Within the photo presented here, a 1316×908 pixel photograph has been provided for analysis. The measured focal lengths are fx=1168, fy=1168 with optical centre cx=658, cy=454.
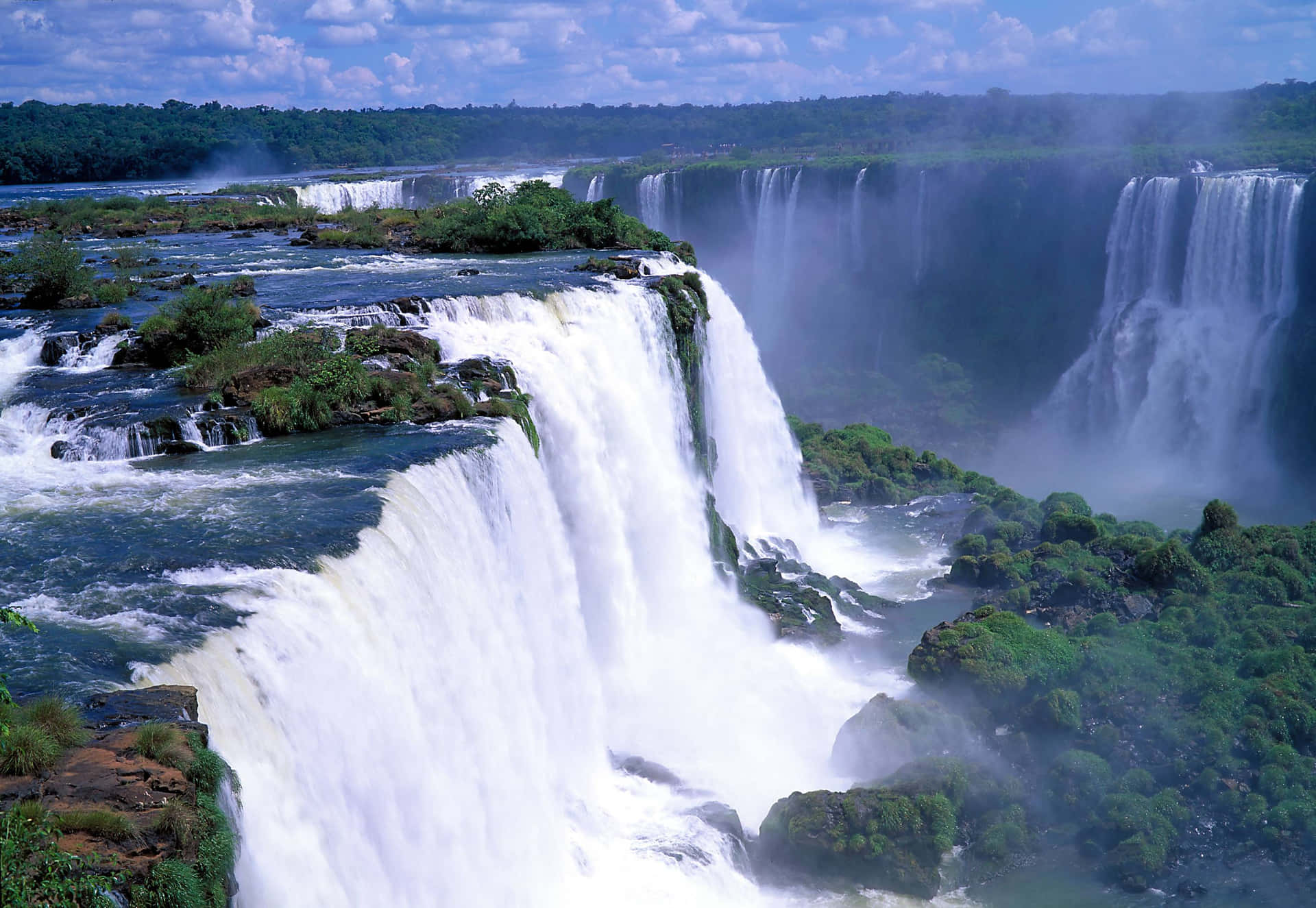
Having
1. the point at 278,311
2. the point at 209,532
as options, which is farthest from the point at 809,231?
the point at 209,532

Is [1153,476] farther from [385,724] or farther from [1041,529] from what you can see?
[385,724]

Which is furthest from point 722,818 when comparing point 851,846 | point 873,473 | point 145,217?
point 145,217

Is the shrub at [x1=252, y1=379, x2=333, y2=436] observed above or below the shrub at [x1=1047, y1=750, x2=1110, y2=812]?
above

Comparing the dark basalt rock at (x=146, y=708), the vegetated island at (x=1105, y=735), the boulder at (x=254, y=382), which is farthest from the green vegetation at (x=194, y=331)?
the vegetated island at (x=1105, y=735)

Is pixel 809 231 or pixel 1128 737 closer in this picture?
pixel 1128 737

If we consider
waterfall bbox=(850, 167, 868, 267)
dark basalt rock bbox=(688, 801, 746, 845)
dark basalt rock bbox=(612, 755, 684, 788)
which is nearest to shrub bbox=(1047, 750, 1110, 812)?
dark basalt rock bbox=(688, 801, 746, 845)

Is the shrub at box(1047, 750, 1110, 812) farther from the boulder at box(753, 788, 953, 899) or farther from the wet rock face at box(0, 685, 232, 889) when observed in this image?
the wet rock face at box(0, 685, 232, 889)
